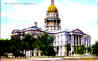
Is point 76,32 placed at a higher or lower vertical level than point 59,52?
higher

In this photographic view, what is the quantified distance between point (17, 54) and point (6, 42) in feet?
7.22

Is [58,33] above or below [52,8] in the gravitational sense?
below

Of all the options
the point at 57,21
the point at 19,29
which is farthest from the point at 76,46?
the point at 19,29

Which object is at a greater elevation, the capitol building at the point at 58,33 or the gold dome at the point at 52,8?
the gold dome at the point at 52,8

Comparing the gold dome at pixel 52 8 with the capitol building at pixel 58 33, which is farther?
the gold dome at pixel 52 8

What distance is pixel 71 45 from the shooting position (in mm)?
51656

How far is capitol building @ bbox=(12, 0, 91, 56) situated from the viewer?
168ft

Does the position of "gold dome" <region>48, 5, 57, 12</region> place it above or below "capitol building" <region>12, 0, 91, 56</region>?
above

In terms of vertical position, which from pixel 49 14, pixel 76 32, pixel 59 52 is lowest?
pixel 59 52

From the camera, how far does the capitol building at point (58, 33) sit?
5125cm

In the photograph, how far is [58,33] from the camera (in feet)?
176

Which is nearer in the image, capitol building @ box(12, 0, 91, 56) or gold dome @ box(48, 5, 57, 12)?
capitol building @ box(12, 0, 91, 56)

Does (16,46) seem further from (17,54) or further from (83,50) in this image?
(83,50)

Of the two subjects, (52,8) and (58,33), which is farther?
(52,8)
